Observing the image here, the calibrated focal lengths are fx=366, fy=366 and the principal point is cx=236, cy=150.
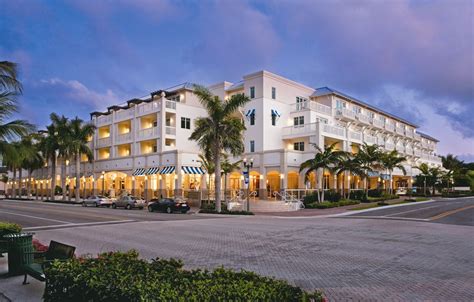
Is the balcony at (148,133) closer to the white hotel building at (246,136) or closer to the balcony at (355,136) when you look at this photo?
the white hotel building at (246,136)

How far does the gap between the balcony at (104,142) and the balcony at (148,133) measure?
9177 mm

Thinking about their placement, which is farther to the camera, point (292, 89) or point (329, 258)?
point (292, 89)

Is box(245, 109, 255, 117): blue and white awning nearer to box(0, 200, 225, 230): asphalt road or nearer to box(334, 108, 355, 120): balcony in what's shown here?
box(334, 108, 355, 120): balcony

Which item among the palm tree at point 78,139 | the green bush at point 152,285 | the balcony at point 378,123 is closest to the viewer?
the green bush at point 152,285

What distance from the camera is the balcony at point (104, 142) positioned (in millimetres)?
58069

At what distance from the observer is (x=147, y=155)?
48.7 metres

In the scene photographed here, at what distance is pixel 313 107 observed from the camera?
45688 mm

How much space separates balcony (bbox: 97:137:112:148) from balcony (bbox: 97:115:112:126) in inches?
99.1

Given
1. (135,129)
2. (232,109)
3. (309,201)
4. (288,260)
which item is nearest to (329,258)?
(288,260)

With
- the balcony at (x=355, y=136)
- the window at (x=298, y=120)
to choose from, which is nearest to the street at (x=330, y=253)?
the window at (x=298, y=120)

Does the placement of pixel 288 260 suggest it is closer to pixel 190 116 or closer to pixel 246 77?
pixel 246 77

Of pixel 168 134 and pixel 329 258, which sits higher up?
pixel 168 134

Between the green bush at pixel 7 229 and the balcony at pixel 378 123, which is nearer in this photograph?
the green bush at pixel 7 229

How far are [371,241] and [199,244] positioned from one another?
23.5ft
